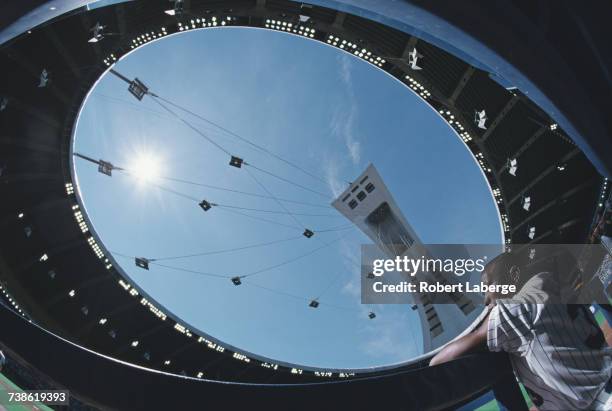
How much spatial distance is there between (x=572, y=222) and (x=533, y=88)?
22591mm

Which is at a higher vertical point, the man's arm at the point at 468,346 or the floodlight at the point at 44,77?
the floodlight at the point at 44,77

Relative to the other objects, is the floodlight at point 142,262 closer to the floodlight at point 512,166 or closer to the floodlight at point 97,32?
the floodlight at point 97,32

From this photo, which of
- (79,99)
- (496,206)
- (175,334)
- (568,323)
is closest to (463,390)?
(568,323)

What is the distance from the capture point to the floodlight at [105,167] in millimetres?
22047

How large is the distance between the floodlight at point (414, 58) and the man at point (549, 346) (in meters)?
17.6

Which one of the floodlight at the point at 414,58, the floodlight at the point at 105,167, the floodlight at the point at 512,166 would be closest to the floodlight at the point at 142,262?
the floodlight at the point at 105,167

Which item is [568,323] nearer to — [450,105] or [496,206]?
[450,105]

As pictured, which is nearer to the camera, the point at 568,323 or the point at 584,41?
the point at 568,323

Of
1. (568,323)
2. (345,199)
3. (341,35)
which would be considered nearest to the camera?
(568,323)

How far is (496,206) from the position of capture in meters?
25.5

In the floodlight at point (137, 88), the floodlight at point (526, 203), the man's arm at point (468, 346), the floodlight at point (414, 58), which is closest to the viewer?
the man's arm at point (468, 346)

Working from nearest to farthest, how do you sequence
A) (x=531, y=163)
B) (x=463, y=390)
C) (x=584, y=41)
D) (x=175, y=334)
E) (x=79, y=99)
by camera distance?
(x=463, y=390) < (x=584, y=41) < (x=79, y=99) < (x=531, y=163) < (x=175, y=334)

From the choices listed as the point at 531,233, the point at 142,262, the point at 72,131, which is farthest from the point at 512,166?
the point at 72,131

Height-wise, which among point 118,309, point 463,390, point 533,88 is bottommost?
point 463,390
